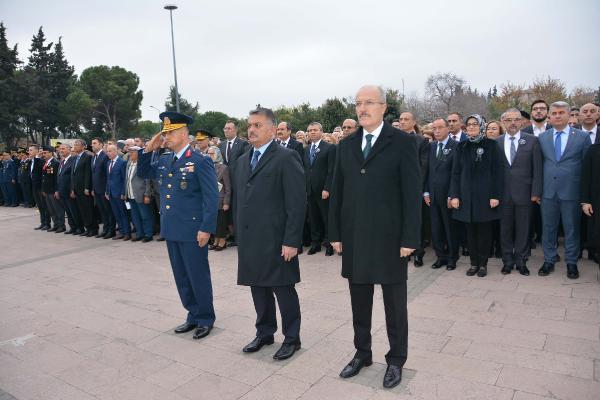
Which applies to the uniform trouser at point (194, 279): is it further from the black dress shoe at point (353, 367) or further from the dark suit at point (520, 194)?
the dark suit at point (520, 194)

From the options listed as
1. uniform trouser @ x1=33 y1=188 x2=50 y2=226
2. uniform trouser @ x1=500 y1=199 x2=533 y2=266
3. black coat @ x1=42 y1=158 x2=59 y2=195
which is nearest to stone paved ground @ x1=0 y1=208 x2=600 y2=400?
uniform trouser @ x1=500 y1=199 x2=533 y2=266

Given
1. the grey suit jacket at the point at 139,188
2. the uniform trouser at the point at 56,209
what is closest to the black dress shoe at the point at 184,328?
the grey suit jacket at the point at 139,188

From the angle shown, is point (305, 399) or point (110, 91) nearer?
point (305, 399)

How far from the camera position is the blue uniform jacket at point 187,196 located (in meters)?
4.47

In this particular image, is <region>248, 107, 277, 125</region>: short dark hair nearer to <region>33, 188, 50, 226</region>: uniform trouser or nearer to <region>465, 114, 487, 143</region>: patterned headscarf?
<region>465, 114, 487, 143</region>: patterned headscarf

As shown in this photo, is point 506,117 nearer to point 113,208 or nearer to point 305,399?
point 305,399

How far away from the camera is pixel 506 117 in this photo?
6223 millimetres

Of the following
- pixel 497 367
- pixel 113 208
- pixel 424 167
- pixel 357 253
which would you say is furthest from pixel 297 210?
pixel 113 208

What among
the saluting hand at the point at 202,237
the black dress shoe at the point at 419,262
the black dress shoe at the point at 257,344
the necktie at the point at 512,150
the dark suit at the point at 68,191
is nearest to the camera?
the black dress shoe at the point at 257,344

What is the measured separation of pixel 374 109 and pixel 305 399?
7.17 ft

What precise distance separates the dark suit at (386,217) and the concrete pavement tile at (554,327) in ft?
5.38

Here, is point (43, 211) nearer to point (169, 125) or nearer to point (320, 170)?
point (320, 170)

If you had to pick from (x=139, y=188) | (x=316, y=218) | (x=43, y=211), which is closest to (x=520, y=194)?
(x=316, y=218)

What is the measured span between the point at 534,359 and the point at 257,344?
2363 mm
